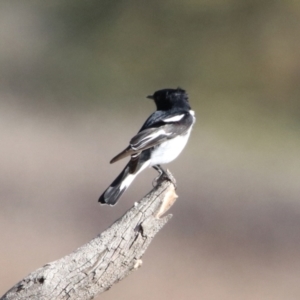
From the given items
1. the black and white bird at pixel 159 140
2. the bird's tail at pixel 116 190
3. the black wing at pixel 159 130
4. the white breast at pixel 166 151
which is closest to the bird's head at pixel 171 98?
the black and white bird at pixel 159 140

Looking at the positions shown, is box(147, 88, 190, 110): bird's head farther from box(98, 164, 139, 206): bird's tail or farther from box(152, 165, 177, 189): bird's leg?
box(98, 164, 139, 206): bird's tail

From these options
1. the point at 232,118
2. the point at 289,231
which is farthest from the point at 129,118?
the point at 289,231

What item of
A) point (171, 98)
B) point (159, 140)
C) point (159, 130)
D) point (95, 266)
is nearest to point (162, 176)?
point (159, 140)

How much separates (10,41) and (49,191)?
23.7ft

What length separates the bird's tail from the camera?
13.4 feet

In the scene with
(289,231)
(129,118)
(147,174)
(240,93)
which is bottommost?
(289,231)

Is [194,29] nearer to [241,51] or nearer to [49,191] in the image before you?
[241,51]

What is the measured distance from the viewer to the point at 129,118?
42.4 feet

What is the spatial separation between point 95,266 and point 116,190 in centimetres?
124

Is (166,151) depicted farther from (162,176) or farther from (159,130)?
(162,176)

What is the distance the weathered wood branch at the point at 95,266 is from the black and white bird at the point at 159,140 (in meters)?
0.98

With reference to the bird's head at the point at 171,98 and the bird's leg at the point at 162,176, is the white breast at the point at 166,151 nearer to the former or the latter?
the bird's leg at the point at 162,176

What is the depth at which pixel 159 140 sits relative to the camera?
4.54 metres

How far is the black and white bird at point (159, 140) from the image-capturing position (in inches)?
167
